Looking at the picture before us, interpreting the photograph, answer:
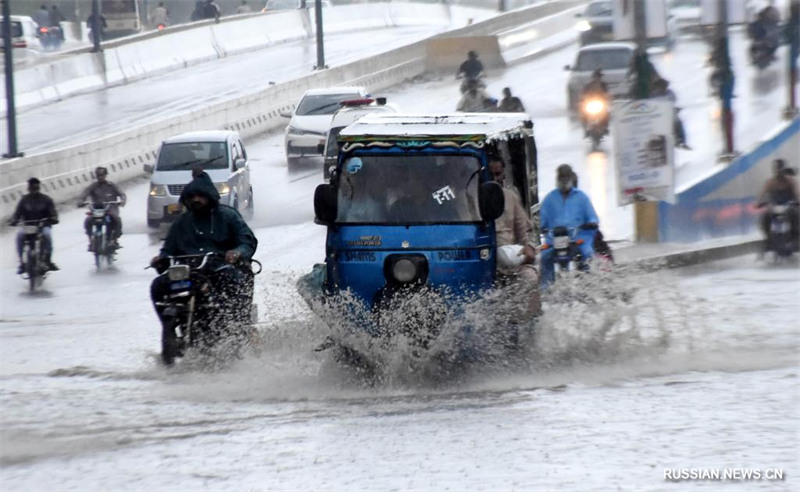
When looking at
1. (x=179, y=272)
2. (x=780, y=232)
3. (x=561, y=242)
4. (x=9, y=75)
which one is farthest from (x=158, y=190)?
(x=179, y=272)

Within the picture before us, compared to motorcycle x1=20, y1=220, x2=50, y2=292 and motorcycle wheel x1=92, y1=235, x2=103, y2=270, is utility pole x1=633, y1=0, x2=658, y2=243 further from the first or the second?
motorcycle x1=20, y1=220, x2=50, y2=292

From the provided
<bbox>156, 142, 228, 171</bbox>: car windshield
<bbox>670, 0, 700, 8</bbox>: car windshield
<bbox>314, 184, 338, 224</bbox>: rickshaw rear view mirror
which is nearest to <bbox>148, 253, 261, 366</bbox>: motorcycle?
<bbox>314, 184, 338, 224</bbox>: rickshaw rear view mirror

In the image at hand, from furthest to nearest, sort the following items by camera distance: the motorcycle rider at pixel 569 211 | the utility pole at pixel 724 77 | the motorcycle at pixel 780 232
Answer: the utility pole at pixel 724 77 → the motorcycle at pixel 780 232 → the motorcycle rider at pixel 569 211

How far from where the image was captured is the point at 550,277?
15.0 m

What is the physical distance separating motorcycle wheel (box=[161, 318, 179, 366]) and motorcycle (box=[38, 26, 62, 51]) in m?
52.1

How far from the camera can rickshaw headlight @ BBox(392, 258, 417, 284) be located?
11680 mm

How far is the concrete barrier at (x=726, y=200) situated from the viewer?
2284cm

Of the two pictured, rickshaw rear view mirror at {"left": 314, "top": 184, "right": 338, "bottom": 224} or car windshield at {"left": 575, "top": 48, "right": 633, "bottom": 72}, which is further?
car windshield at {"left": 575, "top": 48, "right": 633, "bottom": 72}

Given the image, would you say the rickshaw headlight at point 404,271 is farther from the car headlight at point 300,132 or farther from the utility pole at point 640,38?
the car headlight at point 300,132

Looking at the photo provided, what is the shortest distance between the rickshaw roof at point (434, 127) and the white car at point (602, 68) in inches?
1045

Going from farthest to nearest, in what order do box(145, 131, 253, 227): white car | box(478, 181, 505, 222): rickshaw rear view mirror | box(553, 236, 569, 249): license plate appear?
box(145, 131, 253, 227): white car, box(553, 236, 569, 249): license plate, box(478, 181, 505, 222): rickshaw rear view mirror

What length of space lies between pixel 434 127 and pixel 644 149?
357 inches

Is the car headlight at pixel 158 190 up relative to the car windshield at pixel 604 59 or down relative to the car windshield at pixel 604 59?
down

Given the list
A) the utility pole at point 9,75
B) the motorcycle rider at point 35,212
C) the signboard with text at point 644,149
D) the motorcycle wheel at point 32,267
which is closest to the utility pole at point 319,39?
the utility pole at point 9,75
